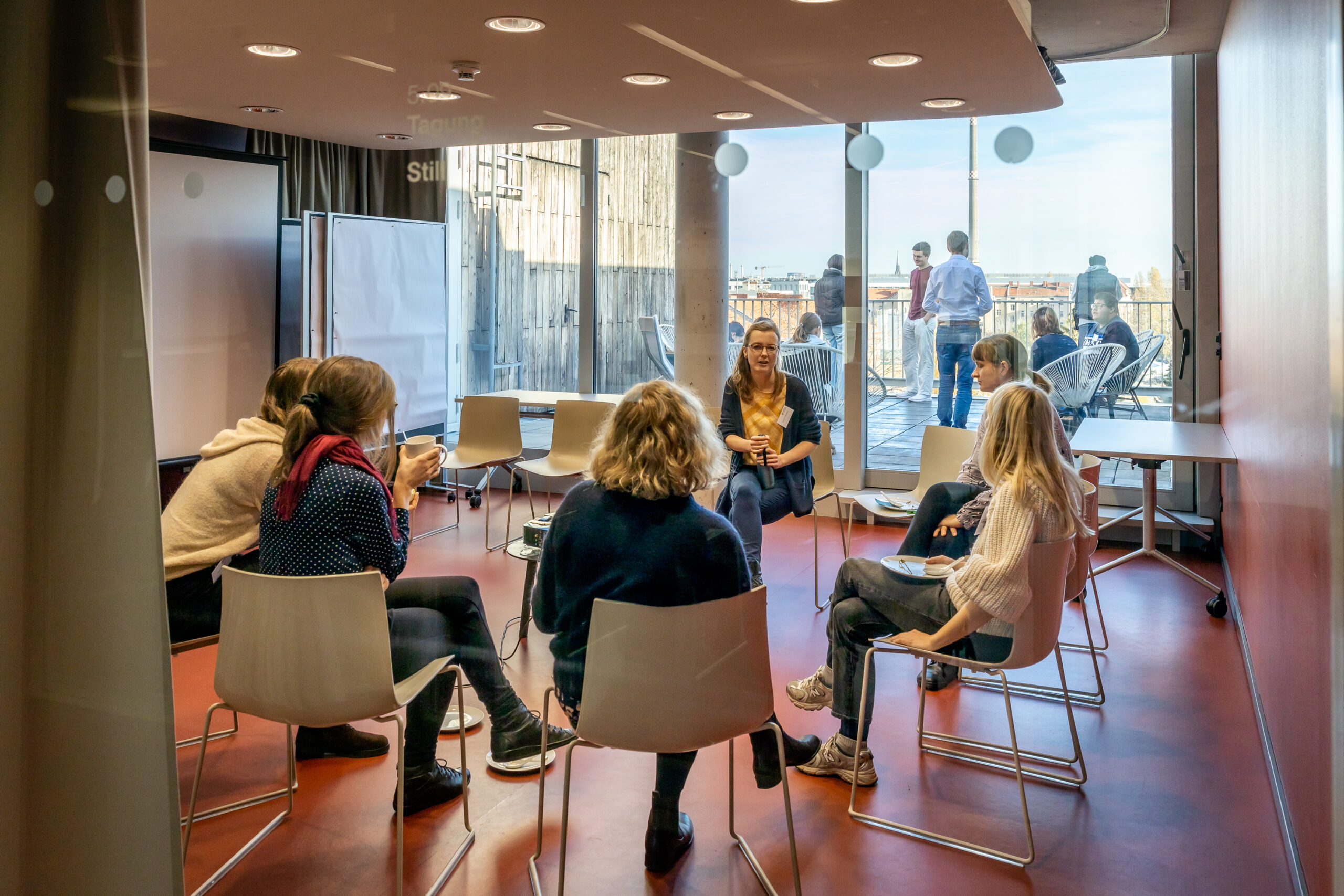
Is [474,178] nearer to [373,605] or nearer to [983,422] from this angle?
[373,605]

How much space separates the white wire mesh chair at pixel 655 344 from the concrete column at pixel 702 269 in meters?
0.08

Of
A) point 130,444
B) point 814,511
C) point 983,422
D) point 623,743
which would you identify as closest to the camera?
point 130,444

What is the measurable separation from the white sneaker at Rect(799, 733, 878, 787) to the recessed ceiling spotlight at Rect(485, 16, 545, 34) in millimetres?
2191

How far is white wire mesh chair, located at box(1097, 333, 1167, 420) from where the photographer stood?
18.4ft

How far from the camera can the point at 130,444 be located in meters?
1.49

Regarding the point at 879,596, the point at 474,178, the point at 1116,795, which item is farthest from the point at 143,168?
the point at 1116,795

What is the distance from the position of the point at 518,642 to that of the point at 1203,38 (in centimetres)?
445

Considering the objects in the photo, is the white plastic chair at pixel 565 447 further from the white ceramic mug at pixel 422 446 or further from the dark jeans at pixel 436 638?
the dark jeans at pixel 436 638

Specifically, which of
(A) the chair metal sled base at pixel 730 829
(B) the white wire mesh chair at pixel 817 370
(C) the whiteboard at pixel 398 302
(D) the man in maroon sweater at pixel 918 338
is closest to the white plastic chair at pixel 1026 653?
(A) the chair metal sled base at pixel 730 829

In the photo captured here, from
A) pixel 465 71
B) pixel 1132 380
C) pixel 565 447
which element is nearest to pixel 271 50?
pixel 465 71

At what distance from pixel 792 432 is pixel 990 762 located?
180 centimetres

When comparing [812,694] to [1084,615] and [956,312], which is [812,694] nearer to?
[1084,615]

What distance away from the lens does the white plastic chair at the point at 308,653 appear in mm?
2137

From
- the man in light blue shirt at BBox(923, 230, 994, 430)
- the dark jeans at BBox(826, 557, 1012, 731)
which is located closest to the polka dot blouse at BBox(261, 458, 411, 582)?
the dark jeans at BBox(826, 557, 1012, 731)
